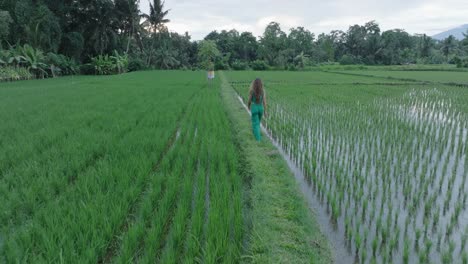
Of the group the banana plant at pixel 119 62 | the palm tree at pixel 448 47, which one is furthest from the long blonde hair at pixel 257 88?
the palm tree at pixel 448 47

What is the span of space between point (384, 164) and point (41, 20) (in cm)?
2615

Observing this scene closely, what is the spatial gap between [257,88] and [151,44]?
41.3 meters

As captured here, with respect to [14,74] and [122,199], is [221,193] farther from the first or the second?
[14,74]

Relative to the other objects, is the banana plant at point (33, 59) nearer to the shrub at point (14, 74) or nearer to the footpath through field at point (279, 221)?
the shrub at point (14, 74)

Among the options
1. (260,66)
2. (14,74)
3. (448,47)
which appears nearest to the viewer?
(14,74)

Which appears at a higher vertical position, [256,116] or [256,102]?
[256,102]

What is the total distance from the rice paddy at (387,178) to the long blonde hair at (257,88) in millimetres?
960

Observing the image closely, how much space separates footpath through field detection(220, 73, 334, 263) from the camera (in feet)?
7.29

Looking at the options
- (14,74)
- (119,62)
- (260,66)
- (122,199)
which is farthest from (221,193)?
(260,66)

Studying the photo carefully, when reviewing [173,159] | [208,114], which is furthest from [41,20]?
[173,159]

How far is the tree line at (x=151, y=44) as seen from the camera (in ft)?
75.6

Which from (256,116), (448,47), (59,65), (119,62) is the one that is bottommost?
(256,116)

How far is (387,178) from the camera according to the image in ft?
12.1

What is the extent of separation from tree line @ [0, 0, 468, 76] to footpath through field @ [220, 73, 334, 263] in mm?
13095
